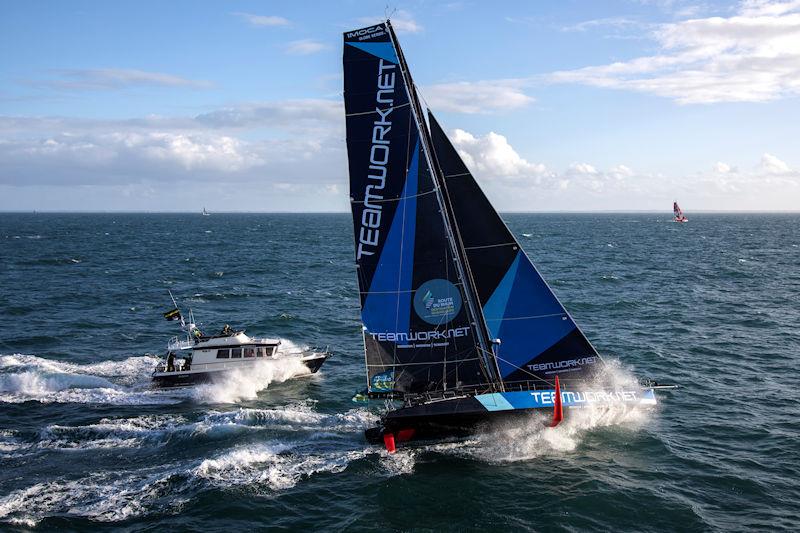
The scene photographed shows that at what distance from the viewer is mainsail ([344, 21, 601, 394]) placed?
21.1 metres

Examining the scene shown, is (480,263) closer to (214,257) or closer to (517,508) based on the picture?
(517,508)

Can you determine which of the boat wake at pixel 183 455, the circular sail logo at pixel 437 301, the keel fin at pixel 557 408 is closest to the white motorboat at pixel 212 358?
the boat wake at pixel 183 455

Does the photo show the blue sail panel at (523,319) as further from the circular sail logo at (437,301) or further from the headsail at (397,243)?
the circular sail logo at (437,301)

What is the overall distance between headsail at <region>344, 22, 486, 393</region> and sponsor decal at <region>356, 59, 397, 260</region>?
3 centimetres

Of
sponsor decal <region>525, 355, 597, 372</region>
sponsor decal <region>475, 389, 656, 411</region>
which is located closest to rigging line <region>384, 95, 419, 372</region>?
sponsor decal <region>475, 389, 656, 411</region>

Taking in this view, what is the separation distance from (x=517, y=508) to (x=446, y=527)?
94.2 inches

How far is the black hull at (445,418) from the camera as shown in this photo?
21.5 m

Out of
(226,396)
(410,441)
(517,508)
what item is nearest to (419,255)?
(410,441)

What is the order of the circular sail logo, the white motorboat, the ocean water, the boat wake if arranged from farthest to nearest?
the white motorboat
the circular sail logo
the boat wake
the ocean water

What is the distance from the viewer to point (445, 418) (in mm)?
21656

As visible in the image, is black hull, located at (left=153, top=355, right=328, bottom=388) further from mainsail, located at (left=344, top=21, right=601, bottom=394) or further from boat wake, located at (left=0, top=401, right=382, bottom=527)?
mainsail, located at (left=344, top=21, right=601, bottom=394)

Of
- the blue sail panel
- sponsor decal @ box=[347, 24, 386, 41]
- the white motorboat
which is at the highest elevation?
sponsor decal @ box=[347, 24, 386, 41]

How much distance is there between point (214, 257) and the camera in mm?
96438

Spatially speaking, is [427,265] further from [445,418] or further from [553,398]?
[553,398]
